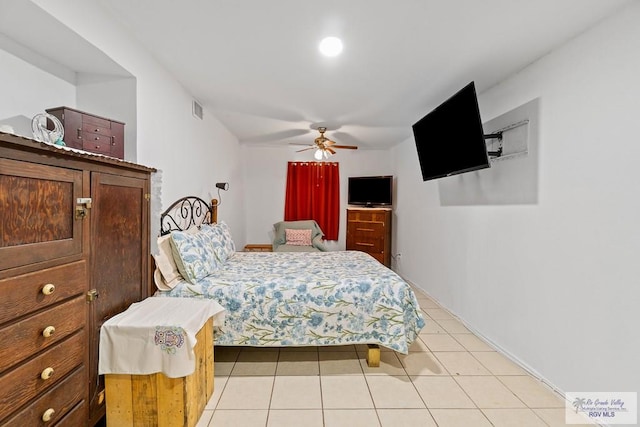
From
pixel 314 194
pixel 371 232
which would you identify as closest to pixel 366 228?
pixel 371 232

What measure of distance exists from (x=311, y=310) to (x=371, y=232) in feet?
10.5

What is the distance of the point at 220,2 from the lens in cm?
164

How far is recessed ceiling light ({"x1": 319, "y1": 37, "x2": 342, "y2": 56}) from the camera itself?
6.50ft

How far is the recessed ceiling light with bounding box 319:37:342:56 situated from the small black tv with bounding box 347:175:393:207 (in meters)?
3.39

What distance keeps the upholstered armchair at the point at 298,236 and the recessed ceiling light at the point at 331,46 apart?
3.33 meters

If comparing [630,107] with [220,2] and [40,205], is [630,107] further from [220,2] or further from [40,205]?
[40,205]

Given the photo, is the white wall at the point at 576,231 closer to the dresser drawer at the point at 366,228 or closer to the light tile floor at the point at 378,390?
the light tile floor at the point at 378,390

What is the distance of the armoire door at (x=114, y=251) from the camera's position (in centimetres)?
139

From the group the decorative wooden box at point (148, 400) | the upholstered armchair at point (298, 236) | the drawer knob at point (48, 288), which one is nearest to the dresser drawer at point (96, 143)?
the drawer knob at point (48, 288)

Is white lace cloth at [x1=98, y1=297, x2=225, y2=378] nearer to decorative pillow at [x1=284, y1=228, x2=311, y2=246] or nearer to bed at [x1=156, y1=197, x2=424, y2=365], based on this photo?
bed at [x1=156, y1=197, x2=424, y2=365]

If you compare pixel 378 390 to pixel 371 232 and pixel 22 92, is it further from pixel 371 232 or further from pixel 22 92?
pixel 371 232

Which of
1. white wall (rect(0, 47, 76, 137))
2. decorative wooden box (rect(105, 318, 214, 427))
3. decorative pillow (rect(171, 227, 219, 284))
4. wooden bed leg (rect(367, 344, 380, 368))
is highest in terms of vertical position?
white wall (rect(0, 47, 76, 137))

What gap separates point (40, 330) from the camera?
3.61 feet

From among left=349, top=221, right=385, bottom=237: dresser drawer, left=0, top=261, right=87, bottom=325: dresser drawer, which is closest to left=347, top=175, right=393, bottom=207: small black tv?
left=349, top=221, right=385, bottom=237: dresser drawer
